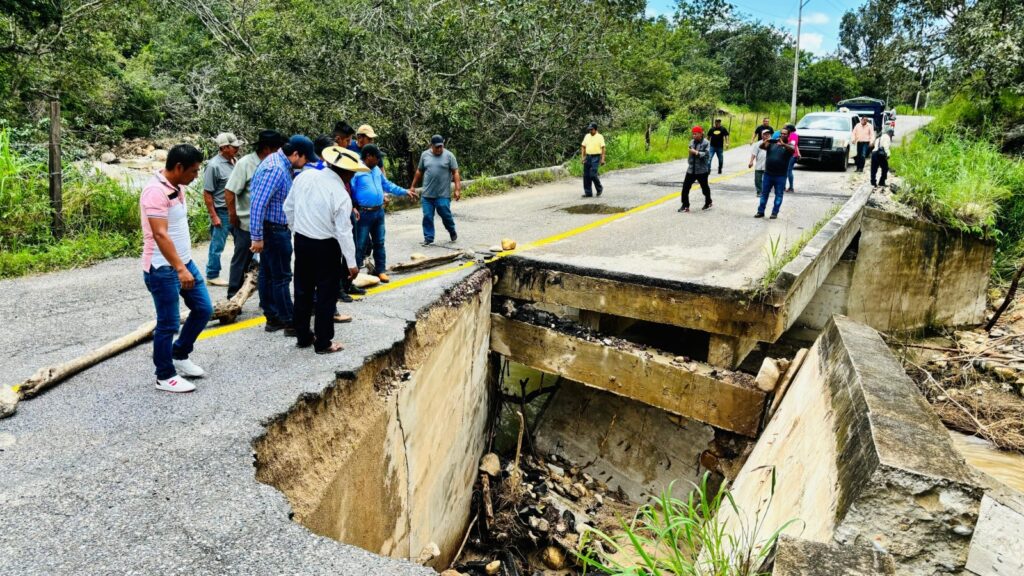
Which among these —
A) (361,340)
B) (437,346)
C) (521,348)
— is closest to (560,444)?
(521,348)

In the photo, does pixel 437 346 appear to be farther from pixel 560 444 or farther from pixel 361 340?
pixel 560 444

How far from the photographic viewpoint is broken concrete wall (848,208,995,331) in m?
9.94

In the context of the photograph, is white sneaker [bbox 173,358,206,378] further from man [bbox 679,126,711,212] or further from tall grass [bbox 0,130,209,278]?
man [bbox 679,126,711,212]

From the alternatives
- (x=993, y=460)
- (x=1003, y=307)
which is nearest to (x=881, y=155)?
(x=1003, y=307)

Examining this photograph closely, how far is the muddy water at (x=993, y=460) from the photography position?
6336 millimetres

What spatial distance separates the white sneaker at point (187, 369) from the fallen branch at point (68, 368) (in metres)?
0.37

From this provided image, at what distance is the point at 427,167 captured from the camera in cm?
795

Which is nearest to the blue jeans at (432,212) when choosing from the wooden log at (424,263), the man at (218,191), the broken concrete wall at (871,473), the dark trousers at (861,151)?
the wooden log at (424,263)

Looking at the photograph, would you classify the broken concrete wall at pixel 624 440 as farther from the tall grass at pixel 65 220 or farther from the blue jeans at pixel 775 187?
the tall grass at pixel 65 220

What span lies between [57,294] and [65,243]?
173 centimetres

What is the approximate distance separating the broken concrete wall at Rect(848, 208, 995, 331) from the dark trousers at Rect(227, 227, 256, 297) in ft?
30.2

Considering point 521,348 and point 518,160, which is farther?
point 518,160

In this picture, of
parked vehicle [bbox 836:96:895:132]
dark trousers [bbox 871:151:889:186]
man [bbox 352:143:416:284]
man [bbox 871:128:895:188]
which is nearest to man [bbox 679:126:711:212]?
man [bbox 871:128:895:188]

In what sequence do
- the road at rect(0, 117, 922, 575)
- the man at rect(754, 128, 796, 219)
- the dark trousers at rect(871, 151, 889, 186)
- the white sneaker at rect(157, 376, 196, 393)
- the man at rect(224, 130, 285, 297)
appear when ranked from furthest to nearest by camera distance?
the dark trousers at rect(871, 151, 889, 186) → the man at rect(754, 128, 796, 219) → the man at rect(224, 130, 285, 297) → the white sneaker at rect(157, 376, 196, 393) → the road at rect(0, 117, 922, 575)
